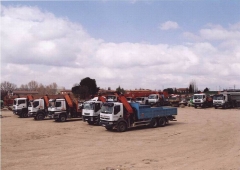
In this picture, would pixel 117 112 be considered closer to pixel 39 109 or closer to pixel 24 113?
pixel 39 109

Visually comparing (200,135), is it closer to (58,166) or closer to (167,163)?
(167,163)

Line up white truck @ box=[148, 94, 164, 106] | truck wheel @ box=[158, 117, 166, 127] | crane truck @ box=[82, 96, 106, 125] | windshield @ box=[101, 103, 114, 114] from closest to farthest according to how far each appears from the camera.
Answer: windshield @ box=[101, 103, 114, 114] < truck wheel @ box=[158, 117, 166, 127] < crane truck @ box=[82, 96, 106, 125] < white truck @ box=[148, 94, 164, 106]

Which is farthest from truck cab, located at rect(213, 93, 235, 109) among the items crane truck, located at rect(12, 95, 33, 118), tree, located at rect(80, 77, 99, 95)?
tree, located at rect(80, 77, 99, 95)

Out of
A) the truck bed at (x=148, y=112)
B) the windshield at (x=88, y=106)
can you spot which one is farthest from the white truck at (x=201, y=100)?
the windshield at (x=88, y=106)

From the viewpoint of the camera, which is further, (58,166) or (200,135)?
(200,135)

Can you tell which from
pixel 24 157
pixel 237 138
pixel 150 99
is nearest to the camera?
pixel 24 157

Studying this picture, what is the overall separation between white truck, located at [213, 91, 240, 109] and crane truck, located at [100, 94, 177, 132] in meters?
21.6

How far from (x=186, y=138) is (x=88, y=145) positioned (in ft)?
19.9

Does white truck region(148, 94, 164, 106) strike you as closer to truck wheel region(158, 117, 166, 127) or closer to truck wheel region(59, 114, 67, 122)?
truck wheel region(59, 114, 67, 122)

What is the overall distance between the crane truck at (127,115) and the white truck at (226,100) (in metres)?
21.6

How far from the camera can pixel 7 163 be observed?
1109 centimetres

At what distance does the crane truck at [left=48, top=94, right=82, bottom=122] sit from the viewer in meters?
27.3

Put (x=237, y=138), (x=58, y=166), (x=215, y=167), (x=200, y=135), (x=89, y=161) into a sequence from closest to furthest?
(x=215, y=167)
(x=58, y=166)
(x=89, y=161)
(x=237, y=138)
(x=200, y=135)

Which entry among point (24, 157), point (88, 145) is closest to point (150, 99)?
point (88, 145)
